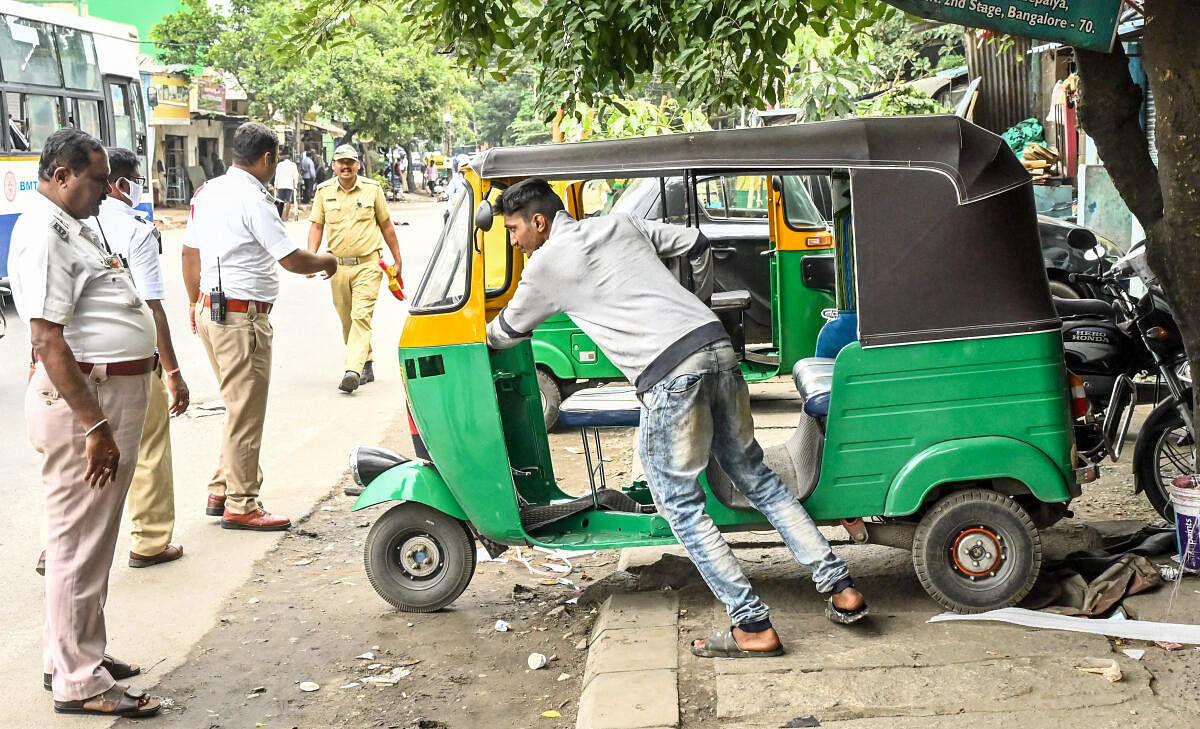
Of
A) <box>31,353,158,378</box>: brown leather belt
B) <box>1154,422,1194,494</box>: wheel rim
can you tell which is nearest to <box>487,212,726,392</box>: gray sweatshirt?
<box>31,353,158,378</box>: brown leather belt

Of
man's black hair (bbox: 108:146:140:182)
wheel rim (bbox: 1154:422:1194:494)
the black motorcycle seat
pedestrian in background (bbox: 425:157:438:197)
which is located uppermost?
pedestrian in background (bbox: 425:157:438:197)

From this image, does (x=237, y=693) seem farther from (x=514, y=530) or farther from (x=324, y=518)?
(x=324, y=518)

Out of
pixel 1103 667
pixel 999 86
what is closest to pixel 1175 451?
pixel 1103 667

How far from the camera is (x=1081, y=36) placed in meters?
4.29

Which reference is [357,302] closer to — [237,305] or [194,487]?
[194,487]

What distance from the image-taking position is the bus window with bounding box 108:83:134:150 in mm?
18984

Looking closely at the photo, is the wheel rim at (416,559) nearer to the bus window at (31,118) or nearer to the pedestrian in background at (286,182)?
the bus window at (31,118)

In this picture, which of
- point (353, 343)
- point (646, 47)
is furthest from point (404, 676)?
point (353, 343)

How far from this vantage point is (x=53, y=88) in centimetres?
1680

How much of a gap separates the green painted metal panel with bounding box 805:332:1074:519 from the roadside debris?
740mm

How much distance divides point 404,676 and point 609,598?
3.03ft

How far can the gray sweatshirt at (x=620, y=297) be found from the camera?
4.45m

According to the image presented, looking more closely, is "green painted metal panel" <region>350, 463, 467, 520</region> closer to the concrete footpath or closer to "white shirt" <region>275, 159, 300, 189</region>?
the concrete footpath

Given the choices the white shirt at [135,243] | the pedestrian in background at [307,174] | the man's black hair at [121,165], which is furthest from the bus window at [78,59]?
the pedestrian in background at [307,174]
